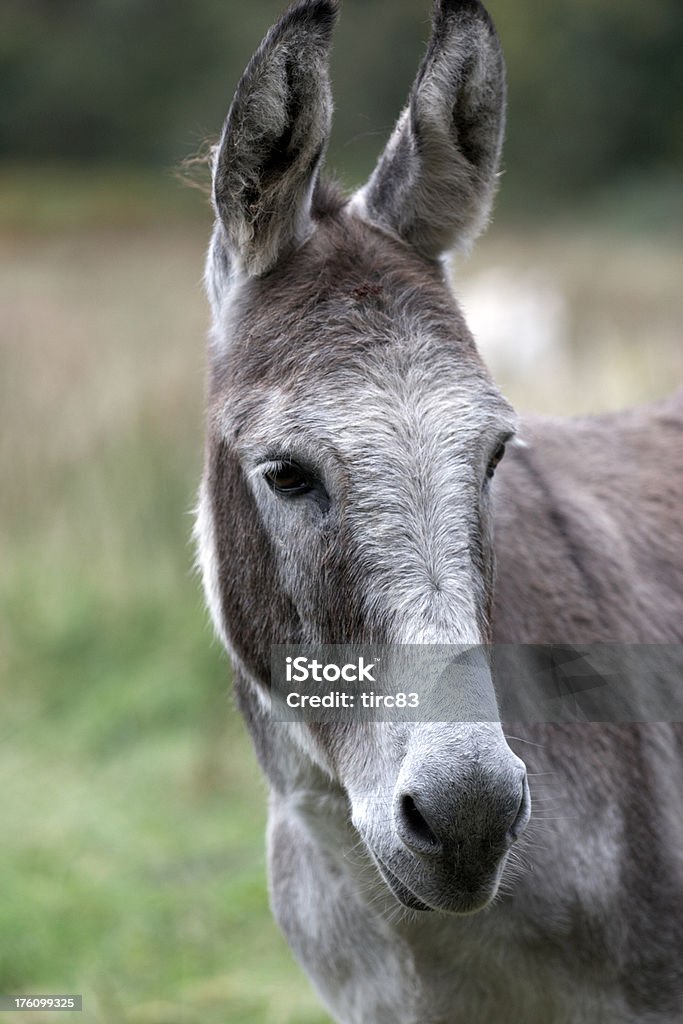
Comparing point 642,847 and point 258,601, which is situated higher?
point 258,601

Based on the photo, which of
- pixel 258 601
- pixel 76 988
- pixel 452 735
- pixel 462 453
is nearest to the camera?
pixel 452 735

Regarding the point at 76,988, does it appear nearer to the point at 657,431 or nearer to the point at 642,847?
the point at 642,847

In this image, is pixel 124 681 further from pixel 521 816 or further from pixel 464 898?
pixel 521 816

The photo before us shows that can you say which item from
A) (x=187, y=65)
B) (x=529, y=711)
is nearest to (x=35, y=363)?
(x=529, y=711)

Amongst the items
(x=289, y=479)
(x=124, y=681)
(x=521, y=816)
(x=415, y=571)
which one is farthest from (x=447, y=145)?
(x=124, y=681)

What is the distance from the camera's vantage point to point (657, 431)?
3.99 metres

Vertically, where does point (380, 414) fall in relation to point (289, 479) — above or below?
above

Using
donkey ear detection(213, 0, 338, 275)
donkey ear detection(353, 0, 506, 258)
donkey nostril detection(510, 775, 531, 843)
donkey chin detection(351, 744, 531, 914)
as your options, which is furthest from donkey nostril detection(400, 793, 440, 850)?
donkey ear detection(353, 0, 506, 258)

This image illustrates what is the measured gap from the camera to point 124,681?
7.80 metres

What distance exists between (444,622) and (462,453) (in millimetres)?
414

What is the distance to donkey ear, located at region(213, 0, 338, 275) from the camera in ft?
9.11

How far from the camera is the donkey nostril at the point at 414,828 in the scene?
7.56 ft

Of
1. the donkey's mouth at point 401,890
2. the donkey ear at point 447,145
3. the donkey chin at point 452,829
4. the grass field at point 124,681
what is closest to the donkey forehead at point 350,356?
the donkey ear at point 447,145

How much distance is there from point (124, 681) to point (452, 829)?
19.1 ft
